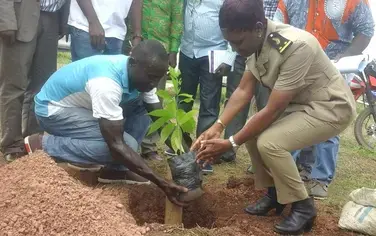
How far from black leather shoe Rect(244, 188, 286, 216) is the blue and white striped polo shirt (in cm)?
112

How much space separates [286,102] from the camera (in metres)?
3.24

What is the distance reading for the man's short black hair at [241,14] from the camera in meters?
3.06

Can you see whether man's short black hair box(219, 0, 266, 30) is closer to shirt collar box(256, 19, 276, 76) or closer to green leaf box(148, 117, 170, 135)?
shirt collar box(256, 19, 276, 76)

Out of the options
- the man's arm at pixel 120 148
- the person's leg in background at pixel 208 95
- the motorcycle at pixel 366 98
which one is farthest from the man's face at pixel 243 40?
the motorcycle at pixel 366 98

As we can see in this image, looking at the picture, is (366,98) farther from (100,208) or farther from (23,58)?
(100,208)

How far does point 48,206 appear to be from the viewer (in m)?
3.05

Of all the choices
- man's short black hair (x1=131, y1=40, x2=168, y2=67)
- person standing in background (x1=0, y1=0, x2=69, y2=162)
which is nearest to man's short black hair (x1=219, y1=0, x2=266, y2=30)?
man's short black hair (x1=131, y1=40, x2=168, y2=67)

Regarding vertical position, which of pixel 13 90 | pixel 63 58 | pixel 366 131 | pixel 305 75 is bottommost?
pixel 63 58

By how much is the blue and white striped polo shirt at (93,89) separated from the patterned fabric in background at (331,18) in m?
1.37

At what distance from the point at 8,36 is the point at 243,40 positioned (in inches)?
75.4

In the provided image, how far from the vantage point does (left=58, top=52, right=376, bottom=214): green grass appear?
14.9ft

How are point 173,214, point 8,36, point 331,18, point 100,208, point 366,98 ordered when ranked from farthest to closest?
1. point 366,98
2. point 331,18
3. point 8,36
4. point 173,214
5. point 100,208

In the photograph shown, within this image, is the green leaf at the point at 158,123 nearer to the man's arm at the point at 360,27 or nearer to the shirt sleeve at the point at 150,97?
the shirt sleeve at the point at 150,97

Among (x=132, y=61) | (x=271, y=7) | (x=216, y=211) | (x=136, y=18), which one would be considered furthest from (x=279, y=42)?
(x=136, y=18)
